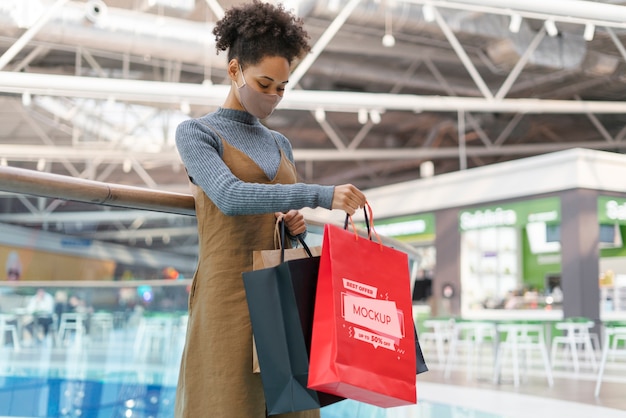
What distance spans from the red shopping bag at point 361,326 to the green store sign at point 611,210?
38.7 ft

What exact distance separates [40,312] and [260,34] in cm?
139

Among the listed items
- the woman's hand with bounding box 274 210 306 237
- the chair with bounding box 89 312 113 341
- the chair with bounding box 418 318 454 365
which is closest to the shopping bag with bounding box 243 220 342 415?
the woman's hand with bounding box 274 210 306 237

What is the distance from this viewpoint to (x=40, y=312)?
7.92ft

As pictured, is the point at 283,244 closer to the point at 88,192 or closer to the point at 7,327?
the point at 88,192

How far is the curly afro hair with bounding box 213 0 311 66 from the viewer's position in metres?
1.48

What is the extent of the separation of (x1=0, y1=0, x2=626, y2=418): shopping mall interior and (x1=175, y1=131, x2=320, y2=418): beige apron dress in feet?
1.43

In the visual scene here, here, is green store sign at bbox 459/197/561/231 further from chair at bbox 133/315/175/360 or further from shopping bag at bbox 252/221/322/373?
shopping bag at bbox 252/221/322/373

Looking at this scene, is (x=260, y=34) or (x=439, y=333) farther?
(x=439, y=333)

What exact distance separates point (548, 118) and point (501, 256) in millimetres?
5081

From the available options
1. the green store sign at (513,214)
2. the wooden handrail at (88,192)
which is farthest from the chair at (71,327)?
the green store sign at (513,214)

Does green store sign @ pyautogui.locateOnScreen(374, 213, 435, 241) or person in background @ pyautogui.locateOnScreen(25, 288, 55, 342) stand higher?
green store sign @ pyautogui.locateOnScreen(374, 213, 435, 241)

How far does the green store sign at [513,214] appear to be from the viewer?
12.5 metres

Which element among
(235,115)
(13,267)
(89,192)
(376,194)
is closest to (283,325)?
(235,115)

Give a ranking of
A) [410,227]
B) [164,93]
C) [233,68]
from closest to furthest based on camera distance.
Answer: [233,68], [164,93], [410,227]
